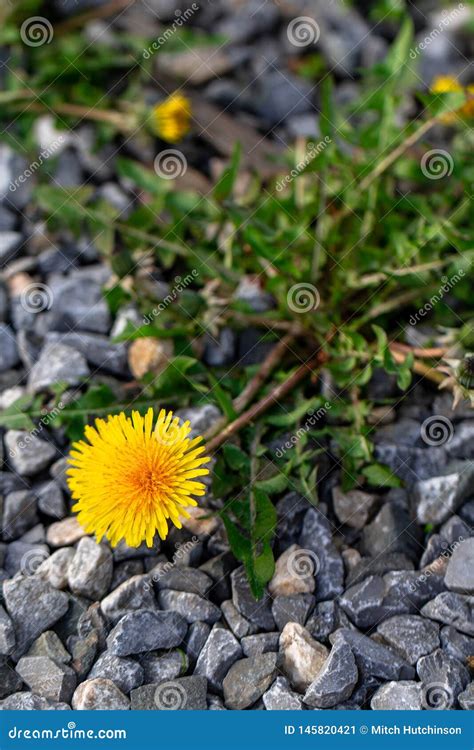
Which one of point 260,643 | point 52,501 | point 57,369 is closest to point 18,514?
point 52,501

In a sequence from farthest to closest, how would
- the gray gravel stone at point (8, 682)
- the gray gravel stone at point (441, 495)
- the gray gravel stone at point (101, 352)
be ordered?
A: the gray gravel stone at point (101, 352) → the gray gravel stone at point (441, 495) → the gray gravel stone at point (8, 682)

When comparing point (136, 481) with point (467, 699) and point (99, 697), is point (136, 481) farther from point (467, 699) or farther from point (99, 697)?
point (467, 699)

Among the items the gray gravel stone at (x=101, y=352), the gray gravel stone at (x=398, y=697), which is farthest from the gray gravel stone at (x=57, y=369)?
the gray gravel stone at (x=398, y=697)

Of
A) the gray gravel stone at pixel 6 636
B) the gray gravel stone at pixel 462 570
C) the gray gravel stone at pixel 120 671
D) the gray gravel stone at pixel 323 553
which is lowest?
the gray gravel stone at pixel 6 636

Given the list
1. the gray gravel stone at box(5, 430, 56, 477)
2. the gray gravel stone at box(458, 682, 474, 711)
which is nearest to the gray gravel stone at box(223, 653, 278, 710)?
the gray gravel stone at box(458, 682, 474, 711)

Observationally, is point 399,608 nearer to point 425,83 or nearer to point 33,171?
point 33,171

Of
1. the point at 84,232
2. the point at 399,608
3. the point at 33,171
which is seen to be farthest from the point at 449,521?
the point at 33,171

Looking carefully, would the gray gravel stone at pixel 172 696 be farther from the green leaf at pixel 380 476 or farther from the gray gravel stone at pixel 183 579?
the green leaf at pixel 380 476
